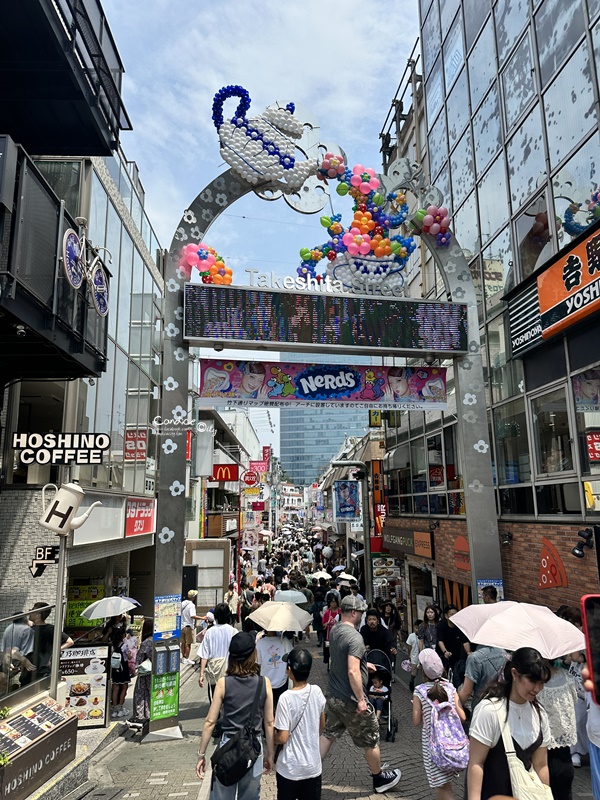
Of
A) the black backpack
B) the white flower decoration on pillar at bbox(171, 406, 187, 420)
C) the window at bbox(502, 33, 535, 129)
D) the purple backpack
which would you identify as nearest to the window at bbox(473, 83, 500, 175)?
the window at bbox(502, 33, 535, 129)

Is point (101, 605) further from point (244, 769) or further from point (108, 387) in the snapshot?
point (244, 769)

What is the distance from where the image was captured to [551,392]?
10570 mm

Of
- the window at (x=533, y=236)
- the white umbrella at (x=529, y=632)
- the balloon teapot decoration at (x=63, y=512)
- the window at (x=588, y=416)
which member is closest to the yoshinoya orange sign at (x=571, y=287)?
the window at (x=533, y=236)

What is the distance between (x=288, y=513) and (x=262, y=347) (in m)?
127

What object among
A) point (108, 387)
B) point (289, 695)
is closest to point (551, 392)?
point (289, 695)

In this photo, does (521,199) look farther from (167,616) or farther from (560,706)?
(167,616)

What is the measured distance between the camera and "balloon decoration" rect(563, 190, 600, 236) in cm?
917

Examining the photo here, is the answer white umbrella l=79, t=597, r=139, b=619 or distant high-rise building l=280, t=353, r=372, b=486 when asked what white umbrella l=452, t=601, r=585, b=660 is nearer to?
white umbrella l=79, t=597, r=139, b=619

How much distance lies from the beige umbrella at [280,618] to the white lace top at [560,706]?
2703 millimetres

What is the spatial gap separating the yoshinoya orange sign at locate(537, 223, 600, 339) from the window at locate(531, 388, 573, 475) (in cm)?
128

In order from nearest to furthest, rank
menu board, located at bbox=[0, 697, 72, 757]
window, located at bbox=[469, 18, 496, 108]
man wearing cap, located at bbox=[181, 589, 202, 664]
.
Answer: menu board, located at bbox=[0, 697, 72, 757] < window, located at bbox=[469, 18, 496, 108] < man wearing cap, located at bbox=[181, 589, 202, 664]

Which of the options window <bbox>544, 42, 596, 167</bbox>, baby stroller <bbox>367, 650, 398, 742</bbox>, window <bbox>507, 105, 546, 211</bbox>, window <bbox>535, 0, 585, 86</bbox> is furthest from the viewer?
window <bbox>507, 105, 546, 211</bbox>

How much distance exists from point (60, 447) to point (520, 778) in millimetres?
7532

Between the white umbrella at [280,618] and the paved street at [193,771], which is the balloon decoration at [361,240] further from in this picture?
the paved street at [193,771]
